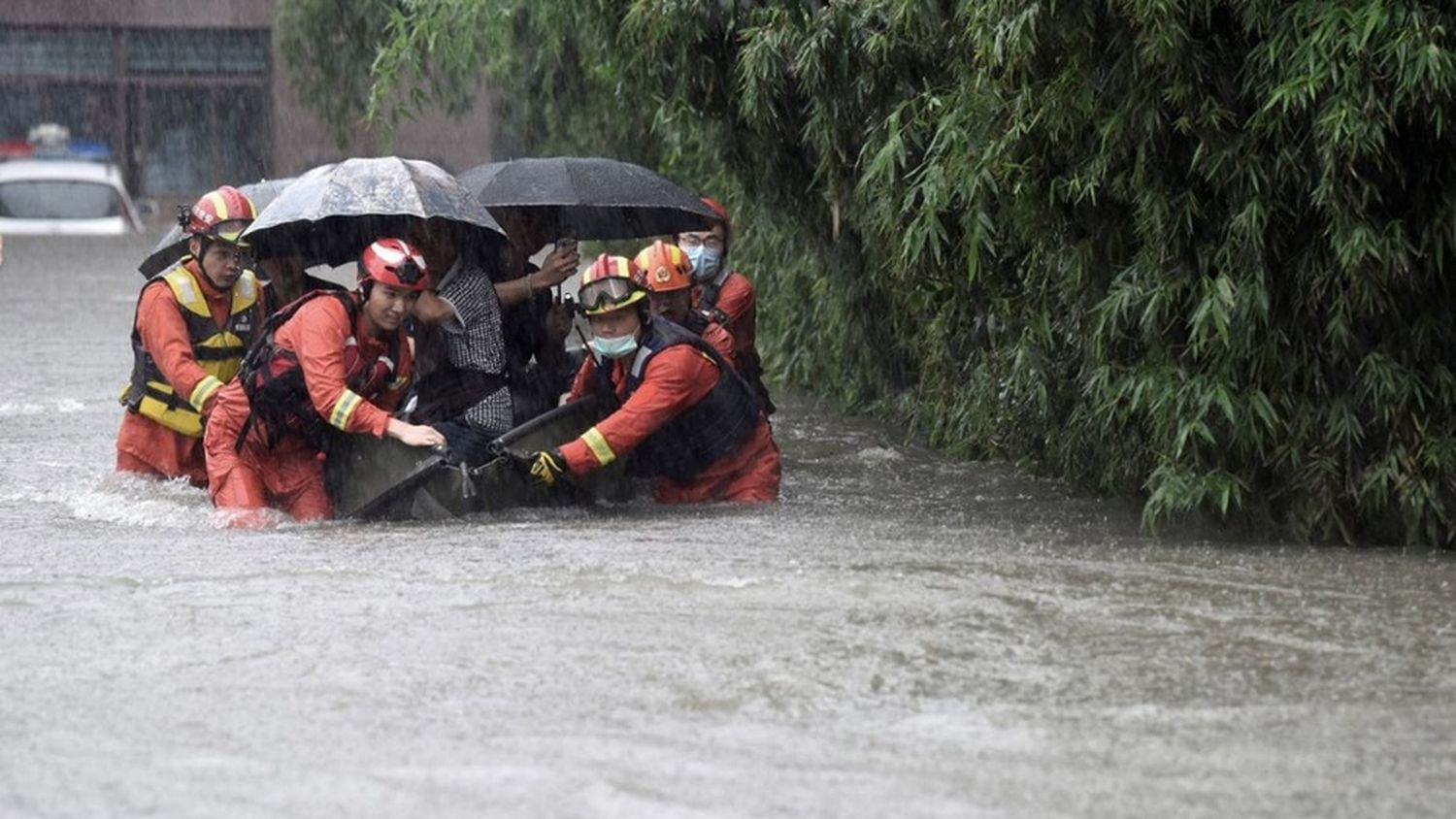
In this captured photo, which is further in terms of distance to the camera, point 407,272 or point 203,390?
point 203,390

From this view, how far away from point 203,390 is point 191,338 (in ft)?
1.62

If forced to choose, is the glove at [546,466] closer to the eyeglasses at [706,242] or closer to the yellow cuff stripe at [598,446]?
the yellow cuff stripe at [598,446]

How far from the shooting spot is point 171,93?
38.0 meters

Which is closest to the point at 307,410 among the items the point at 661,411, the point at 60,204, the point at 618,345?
the point at 618,345

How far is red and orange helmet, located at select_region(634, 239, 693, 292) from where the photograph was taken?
1066cm

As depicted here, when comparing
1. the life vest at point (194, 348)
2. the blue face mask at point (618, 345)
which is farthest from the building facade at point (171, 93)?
the blue face mask at point (618, 345)

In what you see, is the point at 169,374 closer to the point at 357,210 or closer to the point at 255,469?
the point at 255,469

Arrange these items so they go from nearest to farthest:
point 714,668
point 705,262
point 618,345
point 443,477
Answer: point 714,668
point 443,477
point 618,345
point 705,262

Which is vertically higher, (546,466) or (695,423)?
(695,423)

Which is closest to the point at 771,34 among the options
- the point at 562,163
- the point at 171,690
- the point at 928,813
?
the point at 562,163

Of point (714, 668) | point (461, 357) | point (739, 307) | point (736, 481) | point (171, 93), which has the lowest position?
point (714, 668)

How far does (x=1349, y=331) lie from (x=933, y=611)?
2.11 m

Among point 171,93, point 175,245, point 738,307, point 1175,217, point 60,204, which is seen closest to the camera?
point 1175,217

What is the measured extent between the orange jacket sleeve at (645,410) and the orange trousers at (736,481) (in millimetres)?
589
